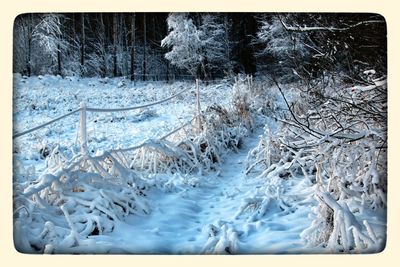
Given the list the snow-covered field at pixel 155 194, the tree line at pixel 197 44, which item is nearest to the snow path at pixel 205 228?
the snow-covered field at pixel 155 194

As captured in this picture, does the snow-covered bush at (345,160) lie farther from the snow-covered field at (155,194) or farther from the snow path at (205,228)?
the snow path at (205,228)

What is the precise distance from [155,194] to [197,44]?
1.25 metres

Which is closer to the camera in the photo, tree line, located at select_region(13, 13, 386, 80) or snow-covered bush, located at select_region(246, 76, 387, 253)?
snow-covered bush, located at select_region(246, 76, 387, 253)

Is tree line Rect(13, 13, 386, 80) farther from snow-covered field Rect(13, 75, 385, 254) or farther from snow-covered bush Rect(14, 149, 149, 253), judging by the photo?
snow-covered bush Rect(14, 149, 149, 253)

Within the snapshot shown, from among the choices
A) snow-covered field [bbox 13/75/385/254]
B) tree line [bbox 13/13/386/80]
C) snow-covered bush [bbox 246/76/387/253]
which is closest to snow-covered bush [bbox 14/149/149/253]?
snow-covered field [bbox 13/75/385/254]

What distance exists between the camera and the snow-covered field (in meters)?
3.29

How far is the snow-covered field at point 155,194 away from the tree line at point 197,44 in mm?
142

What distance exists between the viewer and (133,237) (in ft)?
11.0

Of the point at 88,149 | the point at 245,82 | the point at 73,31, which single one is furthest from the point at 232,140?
the point at 73,31

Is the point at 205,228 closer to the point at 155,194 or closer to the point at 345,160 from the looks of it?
the point at 155,194

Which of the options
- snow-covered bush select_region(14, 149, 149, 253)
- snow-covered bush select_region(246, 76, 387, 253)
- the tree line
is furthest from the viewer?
the tree line

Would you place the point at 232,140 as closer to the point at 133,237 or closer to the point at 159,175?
the point at 159,175

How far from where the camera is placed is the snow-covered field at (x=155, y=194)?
329 centimetres

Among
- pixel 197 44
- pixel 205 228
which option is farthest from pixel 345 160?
pixel 197 44
